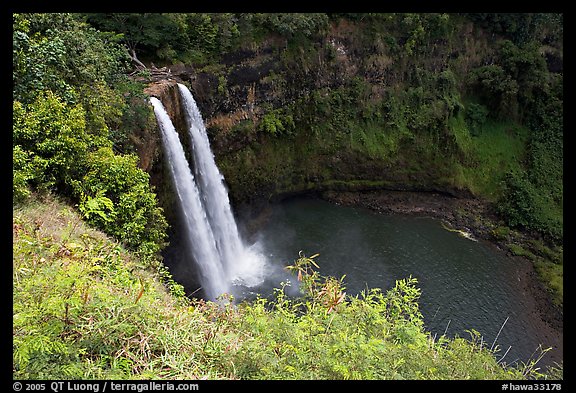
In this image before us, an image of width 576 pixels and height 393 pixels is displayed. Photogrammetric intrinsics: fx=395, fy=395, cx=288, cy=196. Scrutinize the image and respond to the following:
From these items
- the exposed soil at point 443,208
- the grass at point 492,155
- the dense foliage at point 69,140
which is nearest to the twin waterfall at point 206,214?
the dense foliage at point 69,140

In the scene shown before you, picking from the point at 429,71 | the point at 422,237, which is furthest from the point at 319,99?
the point at 422,237

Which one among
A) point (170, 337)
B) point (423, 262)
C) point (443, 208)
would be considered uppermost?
point (170, 337)

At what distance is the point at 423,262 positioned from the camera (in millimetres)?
18188

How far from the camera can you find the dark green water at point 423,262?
15.2 m

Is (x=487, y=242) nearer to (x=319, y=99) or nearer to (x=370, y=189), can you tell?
(x=370, y=189)

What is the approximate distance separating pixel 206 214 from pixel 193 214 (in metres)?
1.62

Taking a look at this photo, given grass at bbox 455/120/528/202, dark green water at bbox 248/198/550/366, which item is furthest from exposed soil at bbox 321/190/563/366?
grass at bbox 455/120/528/202

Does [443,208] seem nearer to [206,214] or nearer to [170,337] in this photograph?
[206,214]

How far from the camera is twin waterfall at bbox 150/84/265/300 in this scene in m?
13.9

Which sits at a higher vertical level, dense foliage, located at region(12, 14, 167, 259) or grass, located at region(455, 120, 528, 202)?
dense foliage, located at region(12, 14, 167, 259)

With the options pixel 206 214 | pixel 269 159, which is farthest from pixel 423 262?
pixel 206 214

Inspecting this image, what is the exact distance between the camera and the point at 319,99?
21328 mm

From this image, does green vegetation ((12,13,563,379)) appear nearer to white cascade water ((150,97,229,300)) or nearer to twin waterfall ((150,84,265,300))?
white cascade water ((150,97,229,300))

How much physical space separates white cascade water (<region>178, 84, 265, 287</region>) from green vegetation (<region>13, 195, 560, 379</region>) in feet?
32.5
